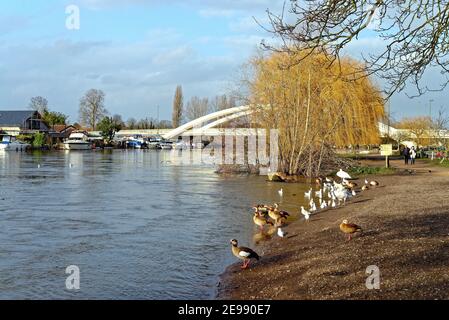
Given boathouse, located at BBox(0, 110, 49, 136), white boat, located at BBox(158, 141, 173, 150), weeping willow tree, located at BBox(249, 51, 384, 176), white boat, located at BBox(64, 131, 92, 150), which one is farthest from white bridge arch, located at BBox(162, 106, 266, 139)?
boathouse, located at BBox(0, 110, 49, 136)

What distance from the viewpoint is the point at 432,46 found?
9.08 meters

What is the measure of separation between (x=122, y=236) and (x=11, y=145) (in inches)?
3012

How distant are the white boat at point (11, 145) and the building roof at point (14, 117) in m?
15.5

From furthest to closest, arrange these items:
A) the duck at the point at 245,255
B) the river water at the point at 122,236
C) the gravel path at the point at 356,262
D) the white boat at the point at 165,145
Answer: the white boat at the point at 165,145 < the duck at the point at 245,255 < the river water at the point at 122,236 < the gravel path at the point at 356,262

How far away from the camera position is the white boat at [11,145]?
8381 cm

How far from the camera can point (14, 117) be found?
106688mm

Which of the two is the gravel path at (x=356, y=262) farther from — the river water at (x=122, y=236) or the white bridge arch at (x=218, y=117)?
the white bridge arch at (x=218, y=117)

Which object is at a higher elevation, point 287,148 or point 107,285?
point 287,148

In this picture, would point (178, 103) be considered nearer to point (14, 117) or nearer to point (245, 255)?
point (14, 117)

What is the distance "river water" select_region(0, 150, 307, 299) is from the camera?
33.6ft

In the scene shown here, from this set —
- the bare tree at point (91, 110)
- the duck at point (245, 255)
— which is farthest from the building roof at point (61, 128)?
the duck at point (245, 255)
